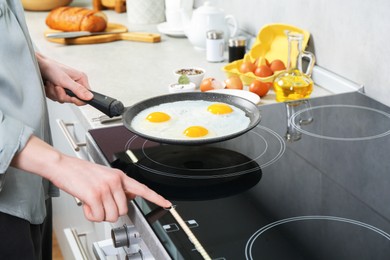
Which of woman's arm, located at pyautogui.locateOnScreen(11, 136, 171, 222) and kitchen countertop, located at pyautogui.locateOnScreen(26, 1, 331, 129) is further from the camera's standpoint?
kitchen countertop, located at pyautogui.locateOnScreen(26, 1, 331, 129)

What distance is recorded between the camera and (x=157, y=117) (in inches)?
48.6

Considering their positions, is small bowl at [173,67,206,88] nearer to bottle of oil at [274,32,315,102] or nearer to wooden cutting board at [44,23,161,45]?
bottle of oil at [274,32,315,102]

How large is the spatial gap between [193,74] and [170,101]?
0.34 meters

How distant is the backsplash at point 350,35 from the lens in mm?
1417

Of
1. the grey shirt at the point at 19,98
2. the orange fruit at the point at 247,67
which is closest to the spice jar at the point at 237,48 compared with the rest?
the orange fruit at the point at 247,67

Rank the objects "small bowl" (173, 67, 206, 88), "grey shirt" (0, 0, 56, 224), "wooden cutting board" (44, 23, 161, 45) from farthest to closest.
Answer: "wooden cutting board" (44, 23, 161, 45) → "small bowl" (173, 67, 206, 88) → "grey shirt" (0, 0, 56, 224)

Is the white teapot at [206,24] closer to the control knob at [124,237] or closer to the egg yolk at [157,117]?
the egg yolk at [157,117]

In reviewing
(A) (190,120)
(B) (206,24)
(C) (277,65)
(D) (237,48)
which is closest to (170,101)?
(A) (190,120)

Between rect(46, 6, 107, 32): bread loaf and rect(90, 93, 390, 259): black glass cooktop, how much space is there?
100cm

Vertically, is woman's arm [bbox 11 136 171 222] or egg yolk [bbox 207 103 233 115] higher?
woman's arm [bbox 11 136 171 222]

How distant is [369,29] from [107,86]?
0.71 m

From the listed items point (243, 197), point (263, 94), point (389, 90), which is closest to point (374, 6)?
point (389, 90)

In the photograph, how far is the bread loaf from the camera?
2.22m

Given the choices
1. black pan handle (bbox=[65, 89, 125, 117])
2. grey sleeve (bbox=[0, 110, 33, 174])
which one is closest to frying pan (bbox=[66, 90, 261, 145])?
black pan handle (bbox=[65, 89, 125, 117])
